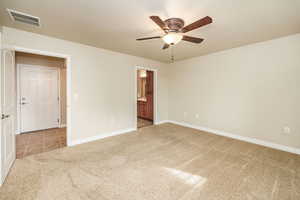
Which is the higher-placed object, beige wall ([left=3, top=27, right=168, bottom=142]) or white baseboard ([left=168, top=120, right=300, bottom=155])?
beige wall ([left=3, top=27, right=168, bottom=142])

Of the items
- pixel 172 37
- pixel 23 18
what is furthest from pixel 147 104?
pixel 23 18

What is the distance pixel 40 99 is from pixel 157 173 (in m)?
4.31

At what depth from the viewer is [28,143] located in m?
3.11

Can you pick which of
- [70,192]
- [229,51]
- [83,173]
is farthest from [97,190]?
[229,51]

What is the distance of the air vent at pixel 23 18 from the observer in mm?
1902

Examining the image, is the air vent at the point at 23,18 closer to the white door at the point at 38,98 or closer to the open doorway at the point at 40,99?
the open doorway at the point at 40,99

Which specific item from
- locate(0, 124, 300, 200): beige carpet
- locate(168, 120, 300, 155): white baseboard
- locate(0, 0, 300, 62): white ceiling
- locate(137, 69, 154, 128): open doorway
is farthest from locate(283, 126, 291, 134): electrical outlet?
locate(137, 69, 154, 128): open doorway

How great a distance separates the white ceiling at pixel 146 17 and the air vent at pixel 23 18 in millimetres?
73

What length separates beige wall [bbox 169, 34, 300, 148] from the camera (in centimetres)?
269

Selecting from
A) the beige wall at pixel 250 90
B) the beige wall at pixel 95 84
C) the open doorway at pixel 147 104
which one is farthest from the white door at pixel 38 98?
the beige wall at pixel 250 90

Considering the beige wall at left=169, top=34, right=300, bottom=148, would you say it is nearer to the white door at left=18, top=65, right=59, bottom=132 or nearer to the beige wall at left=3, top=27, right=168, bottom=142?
the beige wall at left=3, top=27, right=168, bottom=142

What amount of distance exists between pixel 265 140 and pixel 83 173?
12.6 ft

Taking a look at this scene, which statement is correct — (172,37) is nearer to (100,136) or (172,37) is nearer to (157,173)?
(157,173)

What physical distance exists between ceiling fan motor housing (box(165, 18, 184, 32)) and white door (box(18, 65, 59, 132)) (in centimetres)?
413
